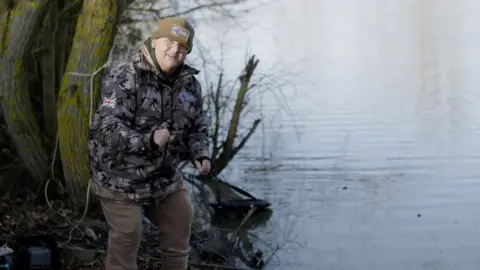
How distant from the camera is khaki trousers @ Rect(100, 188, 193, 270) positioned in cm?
421

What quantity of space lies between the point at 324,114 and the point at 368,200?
382 centimetres

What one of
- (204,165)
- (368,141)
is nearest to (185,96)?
(204,165)

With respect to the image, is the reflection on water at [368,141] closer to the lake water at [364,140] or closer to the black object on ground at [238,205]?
the lake water at [364,140]

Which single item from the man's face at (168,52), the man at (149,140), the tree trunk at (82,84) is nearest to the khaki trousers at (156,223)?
the man at (149,140)

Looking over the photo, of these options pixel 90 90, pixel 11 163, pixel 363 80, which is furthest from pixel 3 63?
pixel 363 80

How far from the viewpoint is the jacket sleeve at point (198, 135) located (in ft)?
13.9

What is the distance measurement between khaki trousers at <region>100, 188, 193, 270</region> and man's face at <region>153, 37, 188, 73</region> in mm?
692

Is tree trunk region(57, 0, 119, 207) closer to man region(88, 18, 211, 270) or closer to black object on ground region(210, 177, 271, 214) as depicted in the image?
man region(88, 18, 211, 270)

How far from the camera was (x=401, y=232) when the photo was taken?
7988 millimetres

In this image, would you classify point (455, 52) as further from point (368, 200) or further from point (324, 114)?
point (368, 200)

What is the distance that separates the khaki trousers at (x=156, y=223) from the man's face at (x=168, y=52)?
0.69 metres

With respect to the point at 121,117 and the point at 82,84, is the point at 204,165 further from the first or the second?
the point at 82,84

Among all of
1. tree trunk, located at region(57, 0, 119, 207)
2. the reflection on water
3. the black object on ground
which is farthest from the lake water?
tree trunk, located at region(57, 0, 119, 207)

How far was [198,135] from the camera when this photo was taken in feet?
14.1
